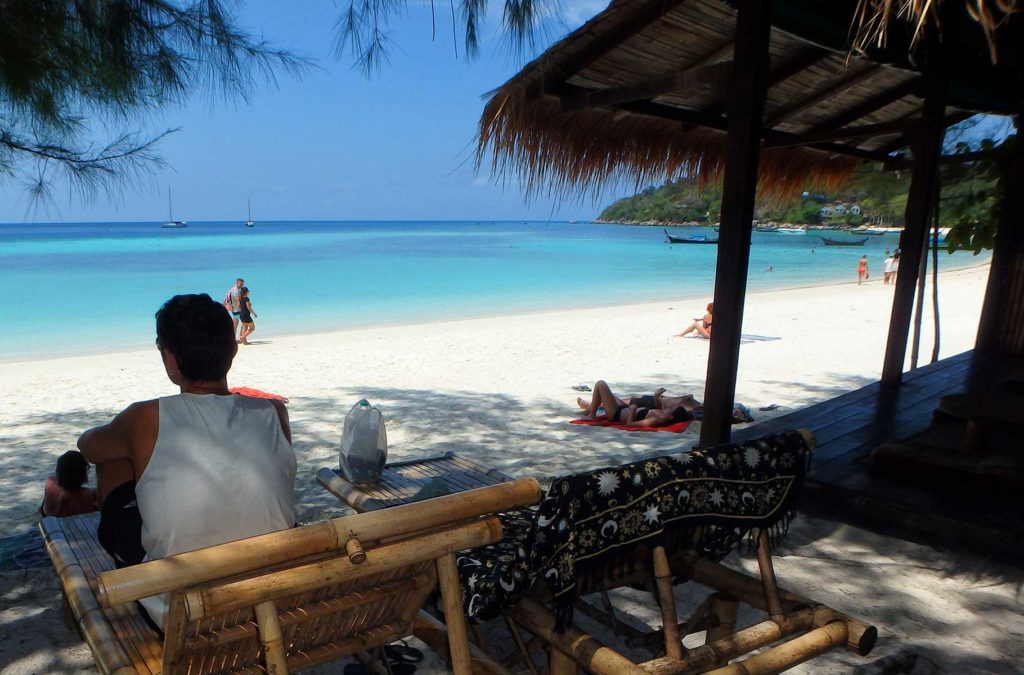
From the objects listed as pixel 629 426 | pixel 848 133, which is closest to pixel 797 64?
pixel 848 133

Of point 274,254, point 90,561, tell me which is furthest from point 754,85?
point 274,254

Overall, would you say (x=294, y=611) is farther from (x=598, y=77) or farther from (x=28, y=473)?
(x=28, y=473)

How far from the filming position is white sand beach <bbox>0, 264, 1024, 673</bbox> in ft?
7.70

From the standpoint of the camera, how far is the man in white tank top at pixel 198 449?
4.74ft

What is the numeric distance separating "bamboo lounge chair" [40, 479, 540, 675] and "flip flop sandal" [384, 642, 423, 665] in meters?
0.51

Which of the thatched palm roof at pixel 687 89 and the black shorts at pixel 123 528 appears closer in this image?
the black shorts at pixel 123 528

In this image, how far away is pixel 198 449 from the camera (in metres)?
1.45

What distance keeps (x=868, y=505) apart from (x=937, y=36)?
2741mm

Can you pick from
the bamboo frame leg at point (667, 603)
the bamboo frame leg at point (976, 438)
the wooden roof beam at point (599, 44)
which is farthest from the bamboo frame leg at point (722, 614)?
the wooden roof beam at point (599, 44)

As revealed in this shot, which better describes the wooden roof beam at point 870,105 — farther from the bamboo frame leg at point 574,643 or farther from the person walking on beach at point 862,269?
the person walking on beach at point 862,269

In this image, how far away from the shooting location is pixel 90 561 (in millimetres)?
1831

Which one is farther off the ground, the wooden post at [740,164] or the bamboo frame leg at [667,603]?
the wooden post at [740,164]

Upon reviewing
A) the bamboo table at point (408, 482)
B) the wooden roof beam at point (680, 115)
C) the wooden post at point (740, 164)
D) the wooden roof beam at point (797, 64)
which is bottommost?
the bamboo table at point (408, 482)

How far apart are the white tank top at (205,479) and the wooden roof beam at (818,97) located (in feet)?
→ 14.0
